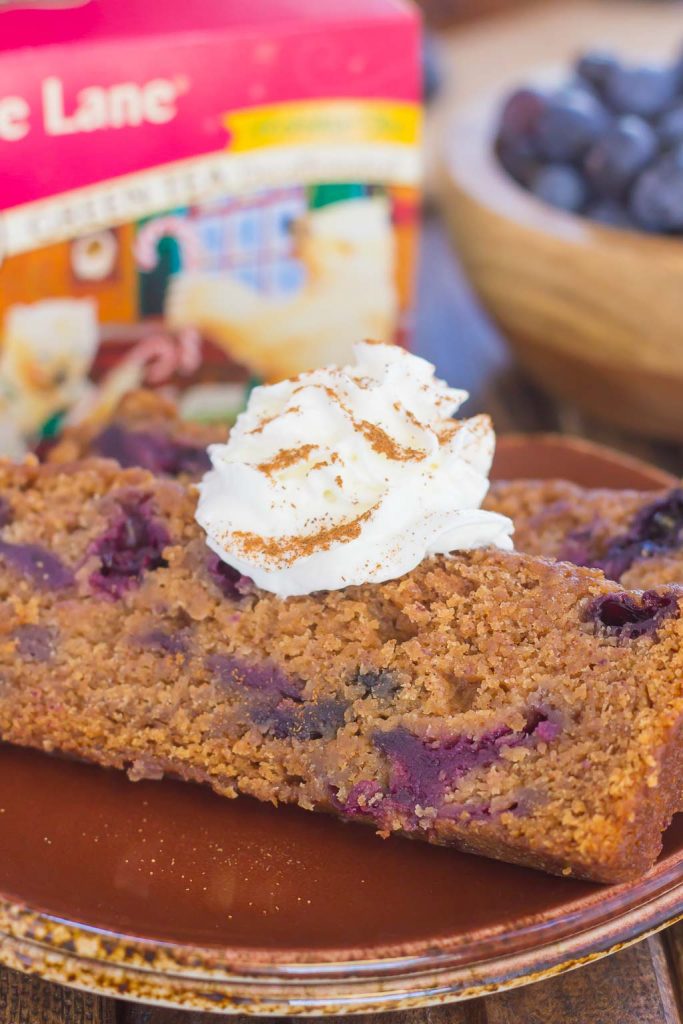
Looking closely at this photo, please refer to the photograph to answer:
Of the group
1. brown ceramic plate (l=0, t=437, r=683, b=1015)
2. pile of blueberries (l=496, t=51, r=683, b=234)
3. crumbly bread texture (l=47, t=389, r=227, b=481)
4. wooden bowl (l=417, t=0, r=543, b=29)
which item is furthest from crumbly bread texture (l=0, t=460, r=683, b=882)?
wooden bowl (l=417, t=0, r=543, b=29)

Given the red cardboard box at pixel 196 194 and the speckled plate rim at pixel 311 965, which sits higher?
the red cardboard box at pixel 196 194

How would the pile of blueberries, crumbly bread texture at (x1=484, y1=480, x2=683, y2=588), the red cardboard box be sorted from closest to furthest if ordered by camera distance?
crumbly bread texture at (x1=484, y1=480, x2=683, y2=588) < the red cardboard box < the pile of blueberries

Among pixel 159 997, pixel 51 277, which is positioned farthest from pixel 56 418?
pixel 159 997

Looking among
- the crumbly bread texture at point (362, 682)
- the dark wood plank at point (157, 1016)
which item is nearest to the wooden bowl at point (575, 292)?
the crumbly bread texture at point (362, 682)

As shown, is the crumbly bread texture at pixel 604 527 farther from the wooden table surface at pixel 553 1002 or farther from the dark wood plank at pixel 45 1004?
the dark wood plank at pixel 45 1004

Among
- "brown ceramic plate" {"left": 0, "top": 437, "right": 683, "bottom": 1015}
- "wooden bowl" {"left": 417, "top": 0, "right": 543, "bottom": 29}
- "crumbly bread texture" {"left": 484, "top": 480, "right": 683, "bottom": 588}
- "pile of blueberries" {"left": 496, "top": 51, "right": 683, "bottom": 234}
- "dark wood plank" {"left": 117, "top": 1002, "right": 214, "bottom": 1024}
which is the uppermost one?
"pile of blueberries" {"left": 496, "top": 51, "right": 683, "bottom": 234}

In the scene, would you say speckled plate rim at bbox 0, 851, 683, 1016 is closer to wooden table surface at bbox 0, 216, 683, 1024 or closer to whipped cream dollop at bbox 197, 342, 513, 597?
wooden table surface at bbox 0, 216, 683, 1024
